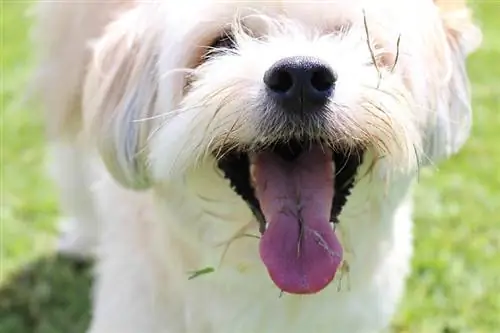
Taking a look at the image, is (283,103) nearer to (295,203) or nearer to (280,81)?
(280,81)

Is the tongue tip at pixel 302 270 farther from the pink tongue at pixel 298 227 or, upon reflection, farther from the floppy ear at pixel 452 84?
the floppy ear at pixel 452 84

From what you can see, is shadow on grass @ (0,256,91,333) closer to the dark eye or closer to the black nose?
the dark eye

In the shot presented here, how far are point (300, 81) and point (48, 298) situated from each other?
194 centimetres

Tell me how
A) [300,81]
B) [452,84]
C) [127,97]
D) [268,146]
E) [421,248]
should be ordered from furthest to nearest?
[421,248] → [452,84] → [127,97] → [268,146] → [300,81]

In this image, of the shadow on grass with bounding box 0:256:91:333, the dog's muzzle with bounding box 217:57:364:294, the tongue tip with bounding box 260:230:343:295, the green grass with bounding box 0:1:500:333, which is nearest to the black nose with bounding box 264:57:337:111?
the dog's muzzle with bounding box 217:57:364:294

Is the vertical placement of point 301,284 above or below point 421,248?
above

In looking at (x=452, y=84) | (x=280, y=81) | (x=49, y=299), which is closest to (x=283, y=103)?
(x=280, y=81)

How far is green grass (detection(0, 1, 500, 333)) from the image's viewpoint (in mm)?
3434

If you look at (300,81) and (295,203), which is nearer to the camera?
(300,81)

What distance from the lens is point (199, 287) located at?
8.05 ft

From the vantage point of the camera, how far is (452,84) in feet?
8.14

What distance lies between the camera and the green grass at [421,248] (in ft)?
11.3

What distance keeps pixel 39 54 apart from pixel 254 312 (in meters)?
1.43

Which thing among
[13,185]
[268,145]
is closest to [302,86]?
[268,145]
